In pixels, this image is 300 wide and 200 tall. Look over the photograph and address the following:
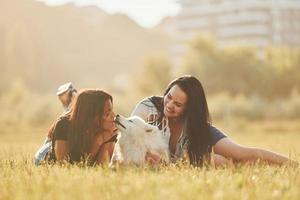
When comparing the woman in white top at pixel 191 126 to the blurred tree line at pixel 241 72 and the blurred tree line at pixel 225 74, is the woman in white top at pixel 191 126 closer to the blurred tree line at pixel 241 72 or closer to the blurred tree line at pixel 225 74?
the blurred tree line at pixel 225 74

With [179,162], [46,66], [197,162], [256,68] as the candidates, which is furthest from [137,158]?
[46,66]

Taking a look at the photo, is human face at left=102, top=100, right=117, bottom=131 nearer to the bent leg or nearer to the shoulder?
the shoulder

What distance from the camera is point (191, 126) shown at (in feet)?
26.6

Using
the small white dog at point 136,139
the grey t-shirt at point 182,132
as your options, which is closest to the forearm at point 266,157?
the grey t-shirt at point 182,132

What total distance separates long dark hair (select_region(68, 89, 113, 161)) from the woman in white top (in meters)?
0.54

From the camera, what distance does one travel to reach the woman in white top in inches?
313

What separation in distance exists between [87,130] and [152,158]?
84 centimetres

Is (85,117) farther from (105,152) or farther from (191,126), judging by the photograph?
(191,126)

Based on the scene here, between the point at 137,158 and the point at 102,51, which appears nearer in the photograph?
the point at 137,158

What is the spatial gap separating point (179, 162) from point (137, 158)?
418mm

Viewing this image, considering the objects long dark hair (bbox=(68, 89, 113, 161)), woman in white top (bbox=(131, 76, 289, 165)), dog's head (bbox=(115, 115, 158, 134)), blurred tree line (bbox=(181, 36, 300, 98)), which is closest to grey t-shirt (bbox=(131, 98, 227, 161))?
woman in white top (bbox=(131, 76, 289, 165))

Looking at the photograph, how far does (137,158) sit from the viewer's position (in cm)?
727

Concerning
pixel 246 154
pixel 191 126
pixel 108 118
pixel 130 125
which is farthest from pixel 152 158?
pixel 246 154

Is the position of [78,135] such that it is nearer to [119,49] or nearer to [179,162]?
[179,162]
